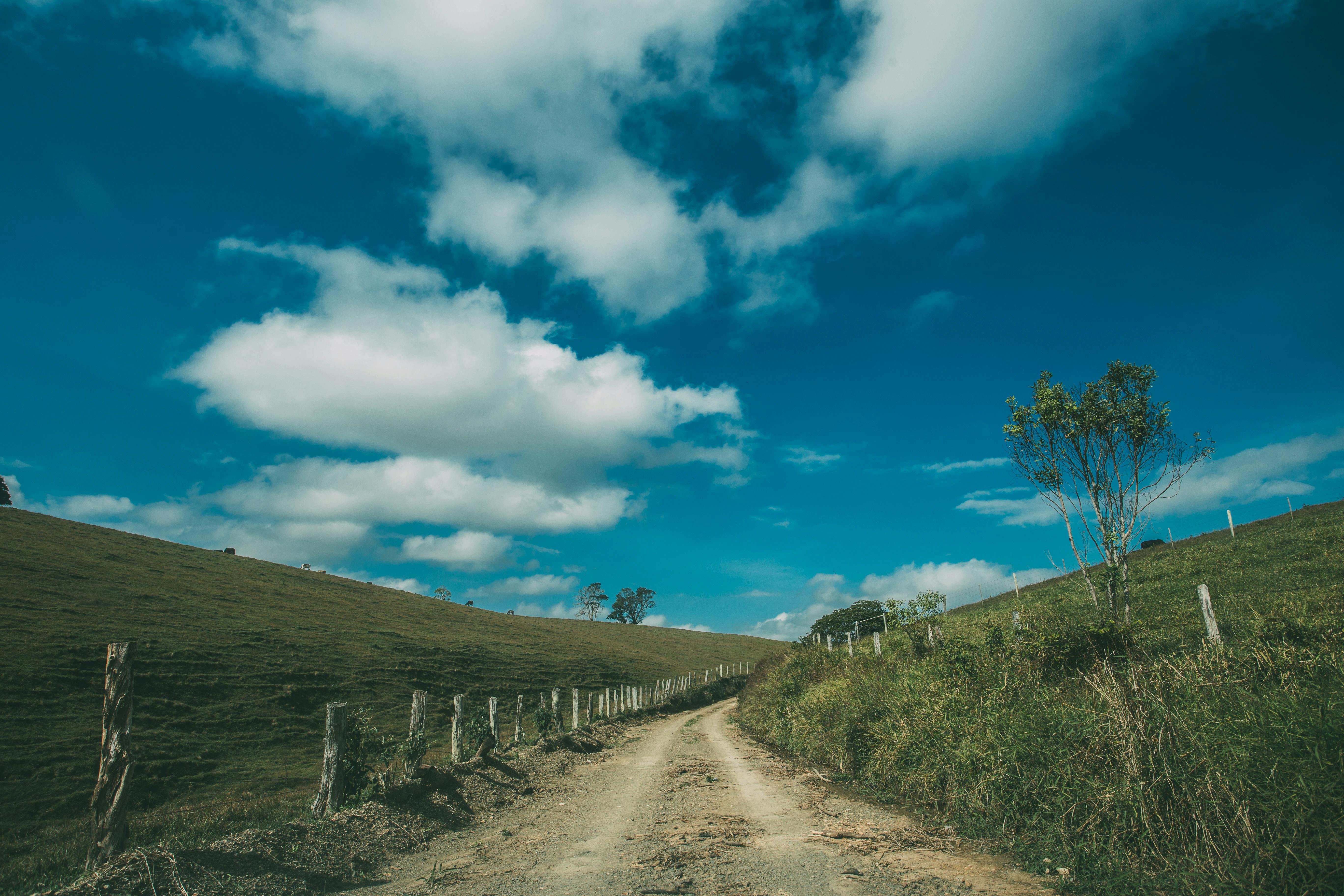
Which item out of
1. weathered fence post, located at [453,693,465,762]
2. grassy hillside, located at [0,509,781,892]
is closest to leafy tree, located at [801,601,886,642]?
grassy hillside, located at [0,509,781,892]

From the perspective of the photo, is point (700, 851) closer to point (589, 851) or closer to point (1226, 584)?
point (589, 851)

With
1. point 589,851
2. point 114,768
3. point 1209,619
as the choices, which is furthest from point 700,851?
point 1209,619

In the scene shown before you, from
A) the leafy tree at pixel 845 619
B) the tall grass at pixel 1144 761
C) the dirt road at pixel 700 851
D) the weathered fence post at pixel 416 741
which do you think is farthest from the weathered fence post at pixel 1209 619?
the leafy tree at pixel 845 619

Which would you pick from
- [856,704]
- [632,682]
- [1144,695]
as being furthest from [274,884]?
[632,682]

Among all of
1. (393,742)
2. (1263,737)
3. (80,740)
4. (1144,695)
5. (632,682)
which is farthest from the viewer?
(632,682)

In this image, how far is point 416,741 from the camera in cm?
1105

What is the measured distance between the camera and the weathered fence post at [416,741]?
10.7 meters

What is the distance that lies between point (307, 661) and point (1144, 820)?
36.5 m

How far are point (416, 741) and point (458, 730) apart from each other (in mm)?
3263

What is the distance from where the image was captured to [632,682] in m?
53.6

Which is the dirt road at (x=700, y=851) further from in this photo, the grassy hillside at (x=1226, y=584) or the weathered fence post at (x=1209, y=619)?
the grassy hillside at (x=1226, y=584)

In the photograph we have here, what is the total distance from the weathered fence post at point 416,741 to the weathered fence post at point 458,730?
1844 millimetres

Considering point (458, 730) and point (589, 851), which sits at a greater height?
point (458, 730)

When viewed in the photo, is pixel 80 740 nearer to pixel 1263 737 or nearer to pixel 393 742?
pixel 393 742
